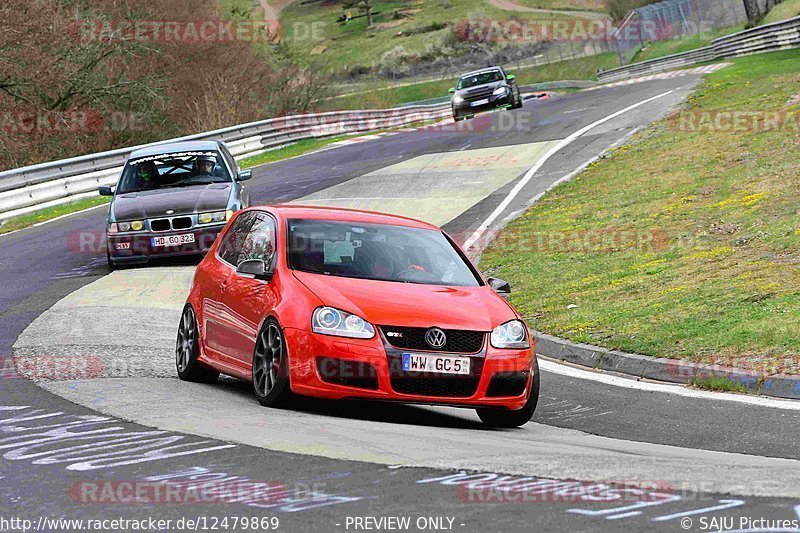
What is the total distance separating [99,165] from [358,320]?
902 inches

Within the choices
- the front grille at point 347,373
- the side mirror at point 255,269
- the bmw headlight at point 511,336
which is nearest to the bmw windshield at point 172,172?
the side mirror at point 255,269

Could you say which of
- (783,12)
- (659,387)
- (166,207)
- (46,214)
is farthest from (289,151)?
(783,12)

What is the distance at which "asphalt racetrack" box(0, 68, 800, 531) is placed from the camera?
5.57 m

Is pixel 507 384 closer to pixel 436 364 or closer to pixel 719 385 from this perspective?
pixel 436 364

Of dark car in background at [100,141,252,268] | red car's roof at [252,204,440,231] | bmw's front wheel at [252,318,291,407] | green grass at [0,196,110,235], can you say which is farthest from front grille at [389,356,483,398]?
green grass at [0,196,110,235]

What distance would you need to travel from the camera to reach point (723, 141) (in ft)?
84.9

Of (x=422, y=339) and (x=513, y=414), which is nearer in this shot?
(x=422, y=339)

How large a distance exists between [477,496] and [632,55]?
77.3 m

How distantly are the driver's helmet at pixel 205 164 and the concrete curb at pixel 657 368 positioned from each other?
768cm

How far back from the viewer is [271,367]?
8.89 m

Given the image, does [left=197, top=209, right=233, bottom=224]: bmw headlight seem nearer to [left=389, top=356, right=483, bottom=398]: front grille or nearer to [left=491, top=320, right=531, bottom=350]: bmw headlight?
[left=491, top=320, right=531, bottom=350]: bmw headlight

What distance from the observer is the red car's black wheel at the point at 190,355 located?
10438mm

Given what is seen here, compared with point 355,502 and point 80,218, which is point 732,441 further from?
point 80,218

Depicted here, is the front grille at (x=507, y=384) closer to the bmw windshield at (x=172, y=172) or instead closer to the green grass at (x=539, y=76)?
the bmw windshield at (x=172, y=172)
